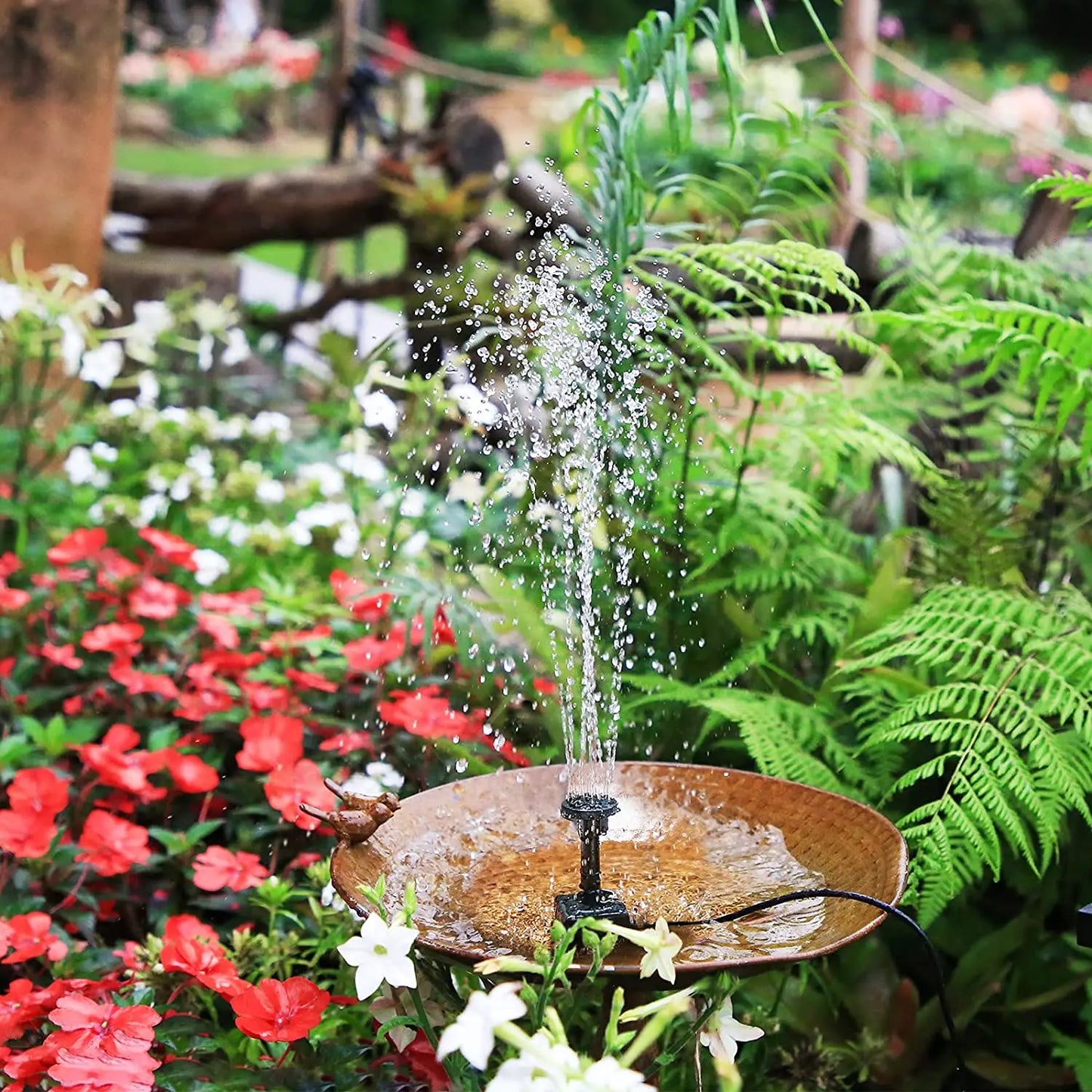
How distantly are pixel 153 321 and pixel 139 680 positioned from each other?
1.49 meters

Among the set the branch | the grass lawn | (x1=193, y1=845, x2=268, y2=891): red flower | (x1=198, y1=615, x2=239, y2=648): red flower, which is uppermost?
(x1=198, y1=615, x2=239, y2=648): red flower

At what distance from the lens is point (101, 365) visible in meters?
3.19

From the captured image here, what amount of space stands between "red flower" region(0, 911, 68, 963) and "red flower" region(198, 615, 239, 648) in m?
0.70

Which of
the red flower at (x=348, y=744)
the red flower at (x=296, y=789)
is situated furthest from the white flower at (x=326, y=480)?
the red flower at (x=296, y=789)

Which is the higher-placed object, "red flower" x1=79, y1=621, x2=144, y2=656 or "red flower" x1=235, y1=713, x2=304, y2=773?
"red flower" x1=235, y1=713, x2=304, y2=773

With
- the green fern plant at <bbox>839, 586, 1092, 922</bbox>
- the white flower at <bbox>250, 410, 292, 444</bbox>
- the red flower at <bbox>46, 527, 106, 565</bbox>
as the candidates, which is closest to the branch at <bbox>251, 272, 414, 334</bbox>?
the white flower at <bbox>250, 410, 292, 444</bbox>

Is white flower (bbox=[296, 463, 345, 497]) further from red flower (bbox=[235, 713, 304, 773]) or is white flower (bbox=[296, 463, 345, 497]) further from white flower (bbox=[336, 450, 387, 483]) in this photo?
red flower (bbox=[235, 713, 304, 773])

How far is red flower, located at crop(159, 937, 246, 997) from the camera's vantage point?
1.63m

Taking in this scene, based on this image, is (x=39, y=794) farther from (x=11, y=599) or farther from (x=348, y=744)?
(x=11, y=599)

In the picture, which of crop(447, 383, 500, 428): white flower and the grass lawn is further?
the grass lawn

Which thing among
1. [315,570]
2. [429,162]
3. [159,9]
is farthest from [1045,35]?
[315,570]

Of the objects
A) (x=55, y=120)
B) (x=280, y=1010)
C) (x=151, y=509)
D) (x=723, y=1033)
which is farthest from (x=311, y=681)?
(x=55, y=120)

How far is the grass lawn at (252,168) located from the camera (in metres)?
9.48

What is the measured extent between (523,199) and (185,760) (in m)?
2.93
